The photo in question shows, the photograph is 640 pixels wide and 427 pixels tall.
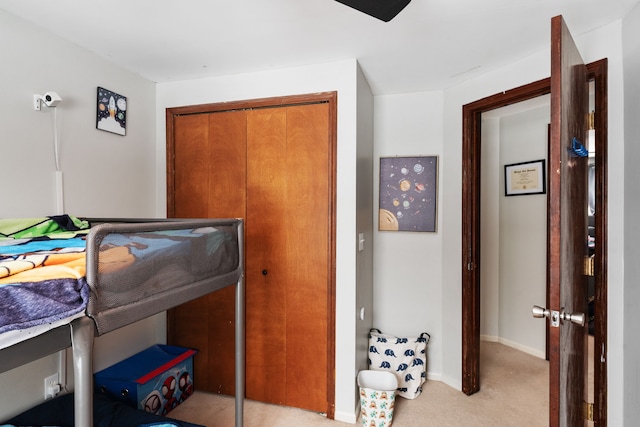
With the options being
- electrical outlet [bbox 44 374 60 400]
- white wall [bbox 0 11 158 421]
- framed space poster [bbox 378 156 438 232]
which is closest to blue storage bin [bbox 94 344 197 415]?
white wall [bbox 0 11 158 421]

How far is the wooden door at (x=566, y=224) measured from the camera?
120 cm

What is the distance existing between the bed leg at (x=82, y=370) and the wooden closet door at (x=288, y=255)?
145 cm

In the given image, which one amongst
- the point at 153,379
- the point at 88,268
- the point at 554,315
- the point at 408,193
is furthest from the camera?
the point at 408,193

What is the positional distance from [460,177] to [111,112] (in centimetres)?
248

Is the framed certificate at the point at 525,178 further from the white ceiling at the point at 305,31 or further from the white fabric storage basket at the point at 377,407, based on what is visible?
the white fabric storage basket at the point at 377,407

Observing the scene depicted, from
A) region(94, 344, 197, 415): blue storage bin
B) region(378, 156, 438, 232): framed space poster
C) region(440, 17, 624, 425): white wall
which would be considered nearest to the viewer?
region(440, 17, 624, 425): white wall

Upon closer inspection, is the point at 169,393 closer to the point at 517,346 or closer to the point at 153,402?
the point at 153,402

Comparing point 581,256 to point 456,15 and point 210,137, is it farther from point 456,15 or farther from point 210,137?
point 210,137

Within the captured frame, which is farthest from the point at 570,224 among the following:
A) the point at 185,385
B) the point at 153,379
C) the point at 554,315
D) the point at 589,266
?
the point at 185,385

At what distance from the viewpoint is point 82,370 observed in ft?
3.01

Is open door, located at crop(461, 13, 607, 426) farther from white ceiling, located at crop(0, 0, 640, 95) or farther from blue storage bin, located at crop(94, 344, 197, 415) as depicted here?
blue storage bin, located at crop(94, 344, 197, 415)

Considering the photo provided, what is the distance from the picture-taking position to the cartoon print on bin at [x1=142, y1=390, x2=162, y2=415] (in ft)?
6.80

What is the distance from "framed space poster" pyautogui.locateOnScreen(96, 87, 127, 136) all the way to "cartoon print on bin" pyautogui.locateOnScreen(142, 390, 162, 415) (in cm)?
171

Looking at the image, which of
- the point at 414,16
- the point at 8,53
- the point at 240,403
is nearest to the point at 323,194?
the point at 414,16
